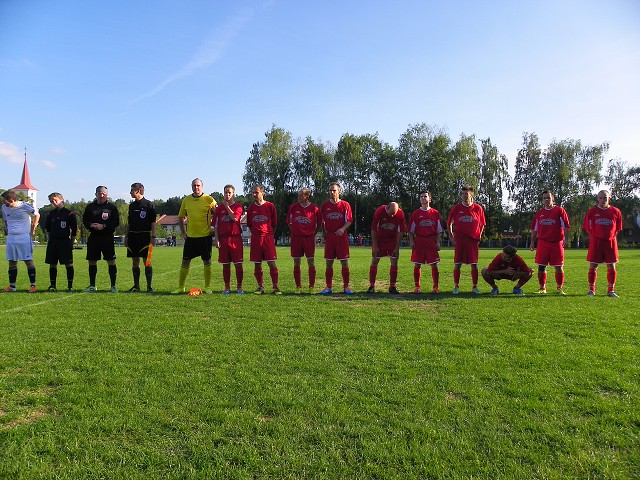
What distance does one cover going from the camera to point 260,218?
925cm

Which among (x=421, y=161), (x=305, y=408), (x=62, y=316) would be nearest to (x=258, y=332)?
(x=305, y=408)

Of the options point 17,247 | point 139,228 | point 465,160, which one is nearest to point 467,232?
point 139,228

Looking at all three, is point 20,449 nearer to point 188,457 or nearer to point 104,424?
point 104,424

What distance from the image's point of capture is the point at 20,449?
8.98 feet

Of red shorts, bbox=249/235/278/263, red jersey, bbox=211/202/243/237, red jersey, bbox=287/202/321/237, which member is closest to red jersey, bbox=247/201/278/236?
red shorts, bbox=249/235/278/263

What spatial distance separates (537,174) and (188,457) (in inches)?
2326

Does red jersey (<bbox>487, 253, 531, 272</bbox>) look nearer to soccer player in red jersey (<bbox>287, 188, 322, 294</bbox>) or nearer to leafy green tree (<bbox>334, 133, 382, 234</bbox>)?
soccer player in red jersey (<bbox>287, 188, 322, 294</bbox>)

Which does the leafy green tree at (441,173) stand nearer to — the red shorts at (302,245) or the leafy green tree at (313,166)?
the leafy green tree at (313,166)

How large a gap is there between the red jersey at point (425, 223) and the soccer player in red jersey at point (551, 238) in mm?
1946

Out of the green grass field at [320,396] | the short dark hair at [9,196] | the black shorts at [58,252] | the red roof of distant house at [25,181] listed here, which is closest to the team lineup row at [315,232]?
the short dark hair at [9,196]

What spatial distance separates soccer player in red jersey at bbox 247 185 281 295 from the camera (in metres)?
9.12

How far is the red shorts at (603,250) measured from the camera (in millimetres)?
8875

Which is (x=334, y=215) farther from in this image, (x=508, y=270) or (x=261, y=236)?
(x=508, y=270)

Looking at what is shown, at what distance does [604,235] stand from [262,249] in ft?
23.4
